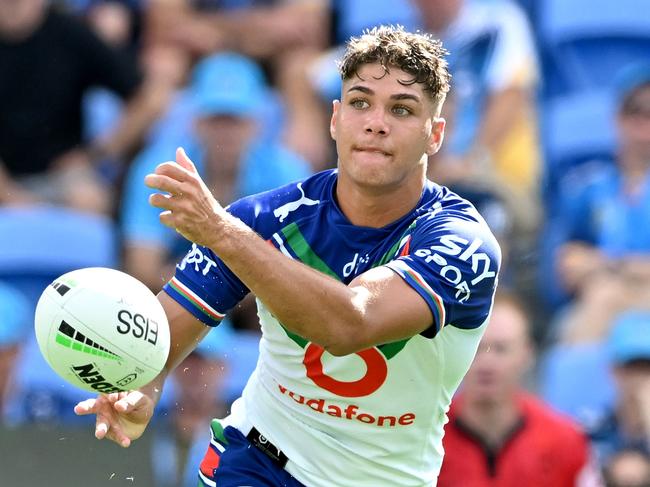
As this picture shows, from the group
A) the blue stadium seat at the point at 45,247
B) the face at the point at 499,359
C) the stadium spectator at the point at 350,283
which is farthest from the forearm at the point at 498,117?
the stadium spectator at the point at 350,283

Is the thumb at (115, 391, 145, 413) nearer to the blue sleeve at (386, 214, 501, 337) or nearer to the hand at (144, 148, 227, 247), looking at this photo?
the hand at (144, 148, 227, 247)

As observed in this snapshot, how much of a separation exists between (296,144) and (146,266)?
5.06ft

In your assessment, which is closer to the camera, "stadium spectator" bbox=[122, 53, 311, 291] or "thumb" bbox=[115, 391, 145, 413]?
"thumb" bbox=[115, 391, 145, 413]

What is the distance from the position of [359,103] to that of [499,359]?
3.15 meters

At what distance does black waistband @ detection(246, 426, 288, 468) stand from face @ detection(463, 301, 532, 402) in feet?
8.60

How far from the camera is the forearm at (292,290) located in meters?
4.14

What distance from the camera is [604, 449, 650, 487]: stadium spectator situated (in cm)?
728

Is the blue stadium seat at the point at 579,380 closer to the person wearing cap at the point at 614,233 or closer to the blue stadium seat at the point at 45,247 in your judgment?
the person wearing cap at the point at 614,233

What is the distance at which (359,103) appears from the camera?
4.76 meters

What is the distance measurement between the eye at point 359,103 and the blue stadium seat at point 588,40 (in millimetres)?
5614

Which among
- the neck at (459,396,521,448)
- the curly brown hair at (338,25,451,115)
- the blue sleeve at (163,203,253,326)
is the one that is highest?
the curly brown hair at (338,25,451,115)

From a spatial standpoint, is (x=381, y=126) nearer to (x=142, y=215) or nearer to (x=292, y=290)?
(x=292, y=290)

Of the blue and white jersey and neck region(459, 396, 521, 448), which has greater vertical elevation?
the blue and white jersey

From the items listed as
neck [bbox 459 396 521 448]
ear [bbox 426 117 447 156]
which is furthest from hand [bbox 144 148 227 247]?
neck [bbox 459 396 521 448]
